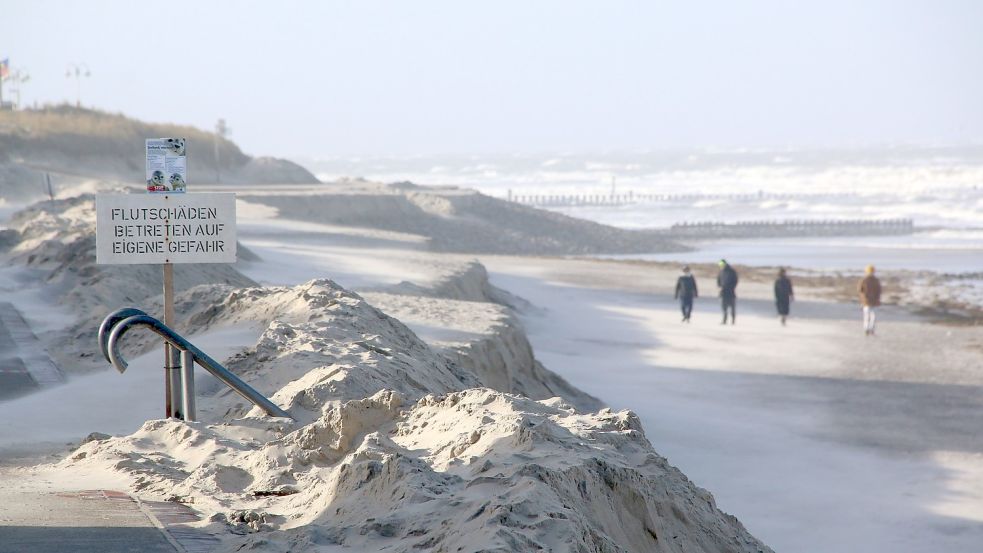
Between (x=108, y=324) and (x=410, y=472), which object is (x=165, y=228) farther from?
(x=410, y=472)

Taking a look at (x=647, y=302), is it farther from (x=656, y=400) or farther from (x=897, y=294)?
(x=656, y=400)

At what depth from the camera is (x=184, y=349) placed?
6.87 meters

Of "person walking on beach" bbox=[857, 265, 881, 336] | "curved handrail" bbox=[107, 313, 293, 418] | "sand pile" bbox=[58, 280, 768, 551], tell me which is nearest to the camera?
"sand pile" bbox=[58, 280, 768, 551]

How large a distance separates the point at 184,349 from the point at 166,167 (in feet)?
4.29

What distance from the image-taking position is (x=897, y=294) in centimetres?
2705

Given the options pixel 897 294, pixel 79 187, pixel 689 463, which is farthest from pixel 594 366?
pixel 79 187

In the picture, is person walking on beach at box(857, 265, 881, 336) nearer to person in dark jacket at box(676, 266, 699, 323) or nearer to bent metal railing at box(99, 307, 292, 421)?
person in dark jacket at box(676, 266, 699, 323)

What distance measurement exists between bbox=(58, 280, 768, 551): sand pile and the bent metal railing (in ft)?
0.60

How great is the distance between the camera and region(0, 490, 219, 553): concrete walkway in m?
4.69

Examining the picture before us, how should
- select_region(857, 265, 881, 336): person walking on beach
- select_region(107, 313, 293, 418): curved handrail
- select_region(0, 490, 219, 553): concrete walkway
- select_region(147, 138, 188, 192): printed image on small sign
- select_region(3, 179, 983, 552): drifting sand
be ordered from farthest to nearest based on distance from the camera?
select_region(857, 265, 881, 336): person walking on beach
select_region(147, 138, 188, 192): printed image on small sign
select_region(107, 313, 293, 418): curved handrail
select_region(3, 179, 983, 552): drifting sand
select_region(0, 490, 219, 553): concrete walkway

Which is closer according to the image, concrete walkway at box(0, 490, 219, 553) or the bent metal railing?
concrete walkway at box(0, 490, 219, 553)

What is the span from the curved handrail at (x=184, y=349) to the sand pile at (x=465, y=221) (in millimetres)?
31439

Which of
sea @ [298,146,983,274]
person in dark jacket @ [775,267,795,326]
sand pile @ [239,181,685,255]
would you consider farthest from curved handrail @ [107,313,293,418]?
sand pile @ [239,181,685,255]

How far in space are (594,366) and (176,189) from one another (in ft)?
32.1
